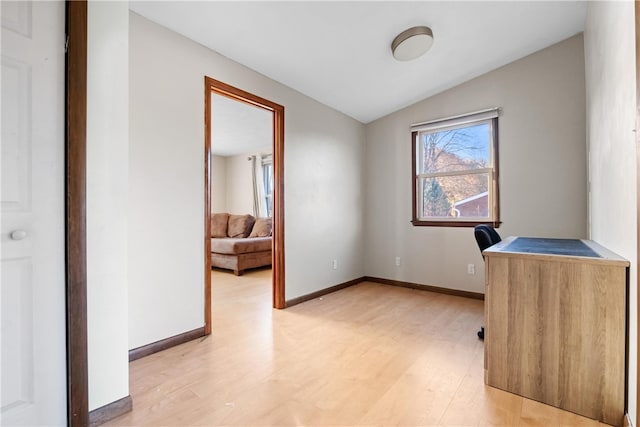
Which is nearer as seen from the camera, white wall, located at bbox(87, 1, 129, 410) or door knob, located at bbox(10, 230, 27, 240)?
door knob, located at bbox(10, 230, 27, 240)

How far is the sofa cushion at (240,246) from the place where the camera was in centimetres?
495

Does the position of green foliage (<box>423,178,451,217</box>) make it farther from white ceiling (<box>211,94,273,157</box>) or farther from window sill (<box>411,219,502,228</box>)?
white ceiling (<box>211,94,273,157</box>)

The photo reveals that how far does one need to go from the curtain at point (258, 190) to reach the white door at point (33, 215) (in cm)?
554

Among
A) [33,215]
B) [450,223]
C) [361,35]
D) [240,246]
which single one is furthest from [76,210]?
[240,246]

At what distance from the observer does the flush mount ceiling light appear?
2455 millimetres

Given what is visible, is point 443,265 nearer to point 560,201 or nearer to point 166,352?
point 560,201

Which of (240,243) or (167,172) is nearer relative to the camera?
(167,172)

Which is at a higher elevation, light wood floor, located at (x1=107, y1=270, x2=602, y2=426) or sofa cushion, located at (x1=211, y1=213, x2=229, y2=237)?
sofa cushion, located at (x1=211, y1=213, x2=229, y2=237)

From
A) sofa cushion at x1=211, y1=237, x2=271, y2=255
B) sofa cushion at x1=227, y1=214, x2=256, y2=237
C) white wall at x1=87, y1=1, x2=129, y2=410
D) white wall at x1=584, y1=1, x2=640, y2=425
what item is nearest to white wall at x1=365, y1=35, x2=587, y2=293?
white wall at x1=584, y1=1, x2=640, y2=425

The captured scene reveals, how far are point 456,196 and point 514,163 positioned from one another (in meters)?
0.68

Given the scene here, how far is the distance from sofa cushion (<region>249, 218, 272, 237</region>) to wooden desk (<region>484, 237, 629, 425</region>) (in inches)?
175

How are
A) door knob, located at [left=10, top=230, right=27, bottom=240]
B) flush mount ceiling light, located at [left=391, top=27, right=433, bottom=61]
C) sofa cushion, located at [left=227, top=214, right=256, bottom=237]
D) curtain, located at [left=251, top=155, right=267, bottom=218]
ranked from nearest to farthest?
1. door knob, located at [left=10, top=230, right=27, bottom=240]
2. flush mount ceiling light, located at [left=391, top=27, right=433, bottom=61]
3. sofa cushion, located at [left=227, top=214, right=256, bottom=237]
4. curtain, located at [left=251, top=155, right=267, bottom=218]

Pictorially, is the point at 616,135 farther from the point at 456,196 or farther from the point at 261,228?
the point at 261,228

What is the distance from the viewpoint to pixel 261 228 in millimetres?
5824
